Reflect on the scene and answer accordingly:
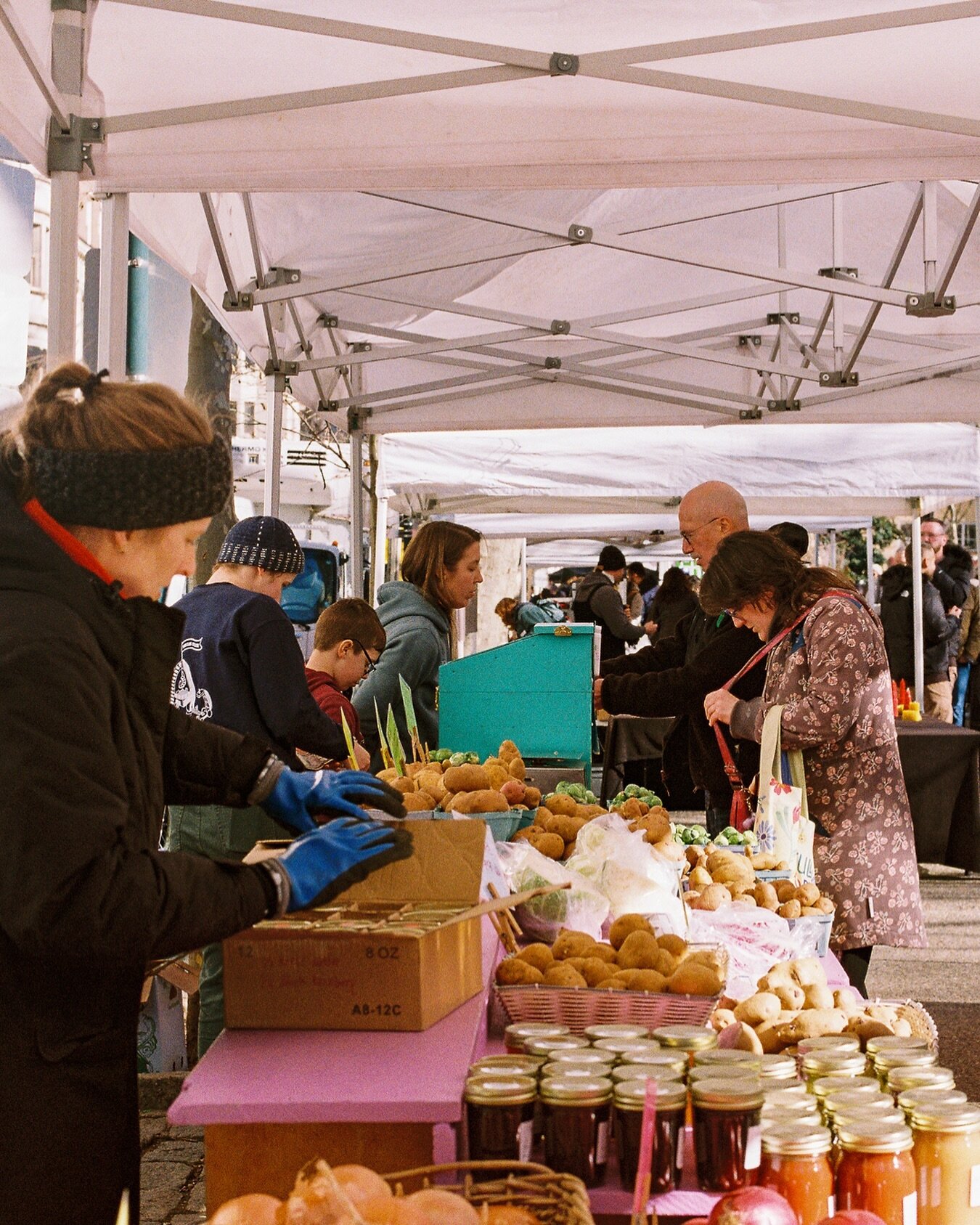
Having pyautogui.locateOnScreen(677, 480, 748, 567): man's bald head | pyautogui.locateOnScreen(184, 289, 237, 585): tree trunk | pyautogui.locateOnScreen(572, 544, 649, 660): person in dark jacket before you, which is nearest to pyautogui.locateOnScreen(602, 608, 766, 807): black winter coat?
pyautogui.locateOnScreen(677, 480, 748, 567): man's bald head

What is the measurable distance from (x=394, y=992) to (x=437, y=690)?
3038 millimetres

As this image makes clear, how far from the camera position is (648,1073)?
1689 mm

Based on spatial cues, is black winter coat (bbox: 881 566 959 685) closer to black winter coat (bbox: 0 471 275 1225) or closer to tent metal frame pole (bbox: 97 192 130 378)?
tent metal frame pole (bbox: 97 192 130 378)

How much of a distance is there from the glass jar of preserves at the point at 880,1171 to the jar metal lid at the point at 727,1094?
11 centimetres

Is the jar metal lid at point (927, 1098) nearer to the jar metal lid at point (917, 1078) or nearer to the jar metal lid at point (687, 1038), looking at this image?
the jar metal lid at point (917, 1078)

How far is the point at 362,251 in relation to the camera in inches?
208

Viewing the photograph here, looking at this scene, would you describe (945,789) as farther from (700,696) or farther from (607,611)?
(607,611)

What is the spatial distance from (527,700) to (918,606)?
21.6 feet

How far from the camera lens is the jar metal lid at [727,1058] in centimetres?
176

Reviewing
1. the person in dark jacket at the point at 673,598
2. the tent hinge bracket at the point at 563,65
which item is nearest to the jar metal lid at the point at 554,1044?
the tent hinge bracket at the point at 563,65

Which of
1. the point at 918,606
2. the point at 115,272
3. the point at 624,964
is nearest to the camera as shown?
the point at 624,964

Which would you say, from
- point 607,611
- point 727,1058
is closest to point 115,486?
point 727,1058

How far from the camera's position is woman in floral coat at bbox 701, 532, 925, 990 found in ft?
11.9

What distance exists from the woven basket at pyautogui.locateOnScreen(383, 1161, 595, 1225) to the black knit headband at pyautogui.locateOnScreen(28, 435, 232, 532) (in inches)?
33.2
